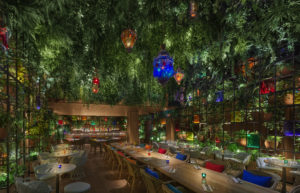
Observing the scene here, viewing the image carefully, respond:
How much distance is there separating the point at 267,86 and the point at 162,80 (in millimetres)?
4517

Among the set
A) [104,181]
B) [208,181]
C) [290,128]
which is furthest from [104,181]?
[290,128]

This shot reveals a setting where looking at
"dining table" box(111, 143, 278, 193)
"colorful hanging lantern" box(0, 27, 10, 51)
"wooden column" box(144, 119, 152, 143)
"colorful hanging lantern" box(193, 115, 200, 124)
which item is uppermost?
"colorful hanging lantern" box(0, 27, 10, 51)

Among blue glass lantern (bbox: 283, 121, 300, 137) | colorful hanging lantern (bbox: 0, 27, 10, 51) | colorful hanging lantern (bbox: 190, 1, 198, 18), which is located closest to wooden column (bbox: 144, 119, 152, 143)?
blue glass lantern (bbox: 283, 121, 300, 137)

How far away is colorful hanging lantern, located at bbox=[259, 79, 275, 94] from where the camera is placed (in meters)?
5.69

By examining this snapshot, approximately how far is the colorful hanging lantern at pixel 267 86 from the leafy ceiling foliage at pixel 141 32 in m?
0.55

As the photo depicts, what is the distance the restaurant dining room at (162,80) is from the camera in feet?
10.00

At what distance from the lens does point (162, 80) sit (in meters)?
3.18

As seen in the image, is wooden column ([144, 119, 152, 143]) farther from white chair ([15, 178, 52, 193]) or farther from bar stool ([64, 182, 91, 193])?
white chair ([15, 178, 52, 193])

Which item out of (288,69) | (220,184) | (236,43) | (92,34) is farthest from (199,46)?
(220,184)

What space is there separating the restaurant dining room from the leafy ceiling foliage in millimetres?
30

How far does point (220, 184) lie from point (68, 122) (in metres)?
14.8

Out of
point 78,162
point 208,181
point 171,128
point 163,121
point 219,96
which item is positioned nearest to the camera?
point 208,181

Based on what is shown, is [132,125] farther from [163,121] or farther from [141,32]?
[141,32]

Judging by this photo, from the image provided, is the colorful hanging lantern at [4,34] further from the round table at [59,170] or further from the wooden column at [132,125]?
the wooden column at [132,125]
